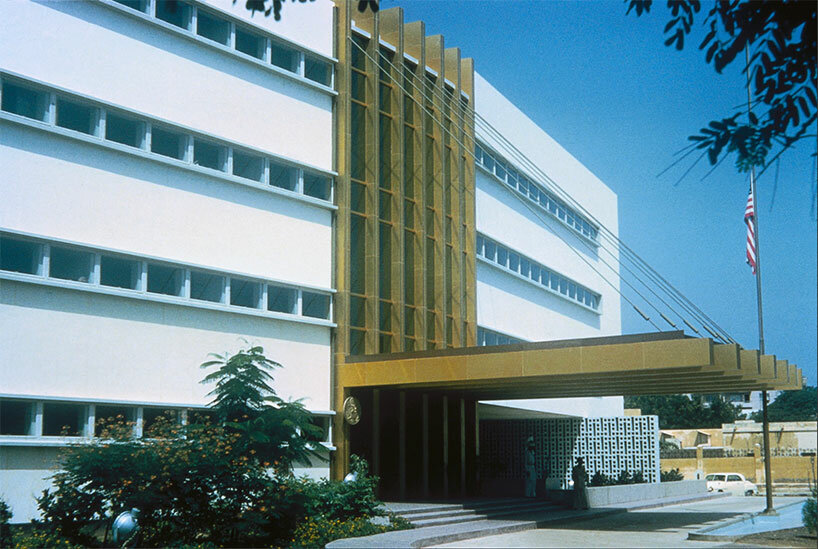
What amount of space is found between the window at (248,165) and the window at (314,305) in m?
3.35

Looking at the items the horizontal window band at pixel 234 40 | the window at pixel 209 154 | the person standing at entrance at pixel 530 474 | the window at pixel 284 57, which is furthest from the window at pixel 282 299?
the person standing at entrance at pixel 530 474

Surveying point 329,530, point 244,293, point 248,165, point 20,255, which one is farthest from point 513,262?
point 20,255

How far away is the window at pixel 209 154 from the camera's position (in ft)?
75.5

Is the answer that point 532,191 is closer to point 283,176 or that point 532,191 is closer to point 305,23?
point 305,23

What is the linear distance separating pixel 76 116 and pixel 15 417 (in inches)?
253

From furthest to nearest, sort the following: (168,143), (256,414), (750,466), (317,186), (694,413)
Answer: (694,413), (750,466), (317,186), (168,143), (256,414)

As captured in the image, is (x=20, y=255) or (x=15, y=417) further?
(x=20, y=255)

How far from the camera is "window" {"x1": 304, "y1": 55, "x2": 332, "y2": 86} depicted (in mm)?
26359

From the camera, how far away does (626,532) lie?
23250mm

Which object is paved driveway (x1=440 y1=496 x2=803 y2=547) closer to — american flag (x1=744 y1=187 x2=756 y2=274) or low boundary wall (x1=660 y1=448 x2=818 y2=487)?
american flag (x1=744 y1=187 x2=756 y2=274)

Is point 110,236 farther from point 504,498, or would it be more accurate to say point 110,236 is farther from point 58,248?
point 504,498

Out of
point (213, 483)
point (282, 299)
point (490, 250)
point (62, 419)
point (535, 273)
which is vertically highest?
point (490, 250)

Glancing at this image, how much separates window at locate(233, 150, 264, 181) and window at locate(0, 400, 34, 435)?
8.06 metres

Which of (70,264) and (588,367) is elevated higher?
(70,264)
